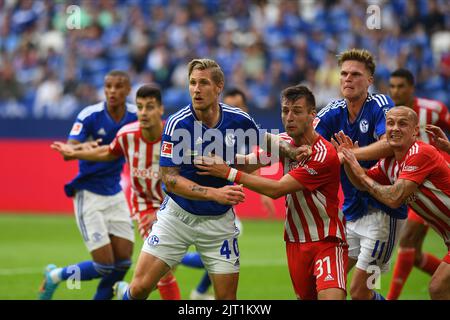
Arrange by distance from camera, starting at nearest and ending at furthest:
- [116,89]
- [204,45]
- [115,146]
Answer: [115,146]
[116,89]
[204,45]

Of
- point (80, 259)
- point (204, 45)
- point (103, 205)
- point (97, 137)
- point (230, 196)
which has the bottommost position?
point (80, 259)

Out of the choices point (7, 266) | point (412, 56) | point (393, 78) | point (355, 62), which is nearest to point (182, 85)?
point (412, 56)

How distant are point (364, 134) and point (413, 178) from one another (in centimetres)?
102

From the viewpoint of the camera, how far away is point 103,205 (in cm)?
938

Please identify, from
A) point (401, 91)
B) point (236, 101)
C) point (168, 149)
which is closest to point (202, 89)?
point (168, 149)

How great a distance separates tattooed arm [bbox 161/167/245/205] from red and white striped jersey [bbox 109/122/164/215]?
1.98 metres

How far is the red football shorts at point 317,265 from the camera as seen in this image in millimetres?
6680

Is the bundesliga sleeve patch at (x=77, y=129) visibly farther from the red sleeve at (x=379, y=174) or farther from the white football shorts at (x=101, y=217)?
the red sleeve at (x=379, y=174)

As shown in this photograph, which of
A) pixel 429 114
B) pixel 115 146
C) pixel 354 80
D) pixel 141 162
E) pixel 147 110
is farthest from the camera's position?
pixel 429 114

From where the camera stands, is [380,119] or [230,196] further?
[380,119]

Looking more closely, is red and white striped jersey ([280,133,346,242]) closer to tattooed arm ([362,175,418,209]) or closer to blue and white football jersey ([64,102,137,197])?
tattooed arm ([362,175,418,209])

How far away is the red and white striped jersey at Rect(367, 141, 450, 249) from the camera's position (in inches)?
276

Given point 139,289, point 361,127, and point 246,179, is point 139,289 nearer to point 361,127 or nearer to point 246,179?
point 246,179

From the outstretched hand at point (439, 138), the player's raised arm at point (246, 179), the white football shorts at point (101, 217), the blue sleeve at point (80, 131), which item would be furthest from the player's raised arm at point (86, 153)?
the outstretched hand at point (439, 138)
